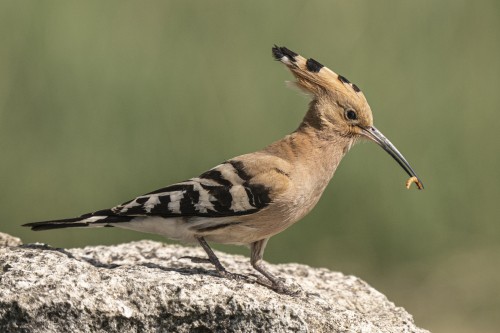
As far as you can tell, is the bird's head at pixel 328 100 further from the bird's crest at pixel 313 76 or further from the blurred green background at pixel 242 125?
the blurred green background at pixel 242 125

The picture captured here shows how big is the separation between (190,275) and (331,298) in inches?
26.2

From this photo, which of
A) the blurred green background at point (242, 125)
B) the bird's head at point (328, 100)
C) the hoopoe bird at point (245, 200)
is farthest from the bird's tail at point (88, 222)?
the blurred green background at point (242, 125)

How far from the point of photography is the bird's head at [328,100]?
169 inches

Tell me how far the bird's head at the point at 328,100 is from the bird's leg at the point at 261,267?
1.70ft

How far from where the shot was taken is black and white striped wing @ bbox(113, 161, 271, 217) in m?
3.96

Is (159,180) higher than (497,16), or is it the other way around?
(497,16)

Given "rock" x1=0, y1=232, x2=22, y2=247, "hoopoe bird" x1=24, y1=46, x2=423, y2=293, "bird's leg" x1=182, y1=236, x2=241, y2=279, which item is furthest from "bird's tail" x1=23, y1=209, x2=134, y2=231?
"bird's leg" x1=182, y1=236, x2=241, y2=279

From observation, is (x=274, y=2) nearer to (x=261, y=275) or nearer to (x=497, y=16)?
(x=497, y=16)

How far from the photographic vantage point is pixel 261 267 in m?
4.11

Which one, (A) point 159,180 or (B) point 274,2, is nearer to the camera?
(A) point 159,180

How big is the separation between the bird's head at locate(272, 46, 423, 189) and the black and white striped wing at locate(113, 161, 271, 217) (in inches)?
16.7

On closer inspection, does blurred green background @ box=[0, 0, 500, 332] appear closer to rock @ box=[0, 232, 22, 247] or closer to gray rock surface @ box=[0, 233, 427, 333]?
rock @ box=[0, 232, 22, 247]

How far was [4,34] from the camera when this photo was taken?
6199mm

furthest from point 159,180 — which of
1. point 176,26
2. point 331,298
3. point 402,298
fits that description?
point 331,298
